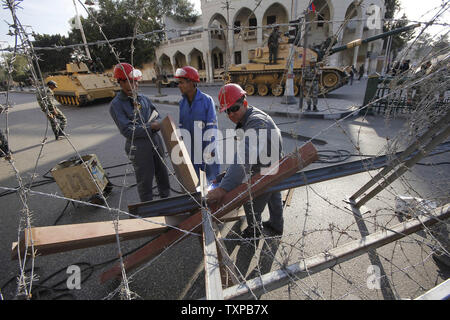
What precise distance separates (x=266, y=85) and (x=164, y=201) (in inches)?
513

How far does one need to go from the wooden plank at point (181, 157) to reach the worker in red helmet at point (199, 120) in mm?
620

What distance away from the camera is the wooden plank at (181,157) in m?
1.97

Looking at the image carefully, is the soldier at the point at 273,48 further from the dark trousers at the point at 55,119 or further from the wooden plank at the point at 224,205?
the wooden plank at the point at 224,205

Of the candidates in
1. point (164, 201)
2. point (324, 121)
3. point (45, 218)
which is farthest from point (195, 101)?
point (324, 121)

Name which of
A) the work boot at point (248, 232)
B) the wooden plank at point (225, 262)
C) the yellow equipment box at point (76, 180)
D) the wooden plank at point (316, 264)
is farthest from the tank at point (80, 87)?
the wooden plank at point (316, 264)

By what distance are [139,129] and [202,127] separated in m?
0.84

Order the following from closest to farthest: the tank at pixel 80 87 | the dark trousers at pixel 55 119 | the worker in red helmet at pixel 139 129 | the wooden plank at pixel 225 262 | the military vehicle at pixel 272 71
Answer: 1. the dark trousers at pixel 55 119
2. the wooden plank at pixel 225 262
3. the worker in red helmet at pixel 139 129
4. the military vehicle at pixel 272 71
5. the tank at pixel 80 87

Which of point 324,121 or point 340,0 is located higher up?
point 340,0

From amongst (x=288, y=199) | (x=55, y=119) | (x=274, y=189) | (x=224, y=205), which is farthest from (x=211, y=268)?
(x=288, y=199)

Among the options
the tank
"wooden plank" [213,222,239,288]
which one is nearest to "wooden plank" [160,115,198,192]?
"wooden plank" [213,222,239,288]

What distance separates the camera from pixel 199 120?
116 inches

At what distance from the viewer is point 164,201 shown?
1.85 m

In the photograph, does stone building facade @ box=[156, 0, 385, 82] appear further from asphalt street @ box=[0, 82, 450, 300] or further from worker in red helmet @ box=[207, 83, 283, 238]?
worker in red helmet @ box=[207, 83, 283, 238]

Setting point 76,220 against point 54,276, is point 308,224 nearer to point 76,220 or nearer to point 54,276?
point 54,276
